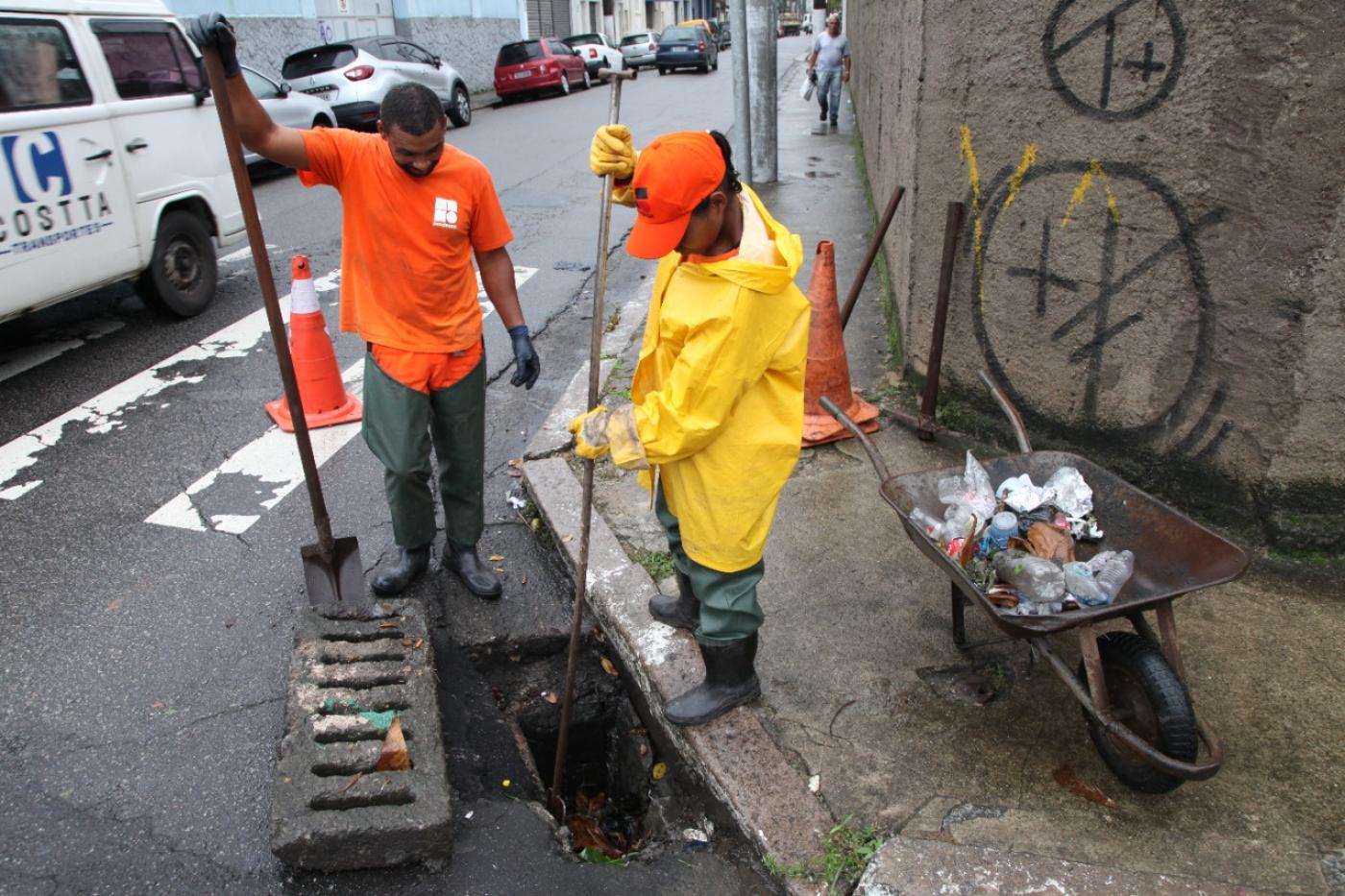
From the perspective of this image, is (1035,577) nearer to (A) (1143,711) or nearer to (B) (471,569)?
A: (A) (1143,711)

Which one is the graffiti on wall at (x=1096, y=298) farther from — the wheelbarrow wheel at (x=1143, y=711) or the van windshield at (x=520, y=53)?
the van windshield at (x=520, y=53)

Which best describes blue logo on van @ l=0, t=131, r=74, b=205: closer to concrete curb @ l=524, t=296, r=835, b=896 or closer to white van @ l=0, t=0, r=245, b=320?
white van @ l=0, t=0, r=245, b=320

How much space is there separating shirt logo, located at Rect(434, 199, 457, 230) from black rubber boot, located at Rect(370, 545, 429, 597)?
1.35 metres

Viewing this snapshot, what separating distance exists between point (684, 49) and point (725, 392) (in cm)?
2974

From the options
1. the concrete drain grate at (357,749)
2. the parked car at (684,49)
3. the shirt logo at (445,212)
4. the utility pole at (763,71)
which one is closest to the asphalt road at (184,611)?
the concrete drain grate at (357,749)

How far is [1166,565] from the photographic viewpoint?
2.86 metres

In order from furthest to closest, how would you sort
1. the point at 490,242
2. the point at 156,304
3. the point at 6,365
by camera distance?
1. the point at 156,304
2. the point at 6,365
3. the point at 490,242

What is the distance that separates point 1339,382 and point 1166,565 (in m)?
1.17

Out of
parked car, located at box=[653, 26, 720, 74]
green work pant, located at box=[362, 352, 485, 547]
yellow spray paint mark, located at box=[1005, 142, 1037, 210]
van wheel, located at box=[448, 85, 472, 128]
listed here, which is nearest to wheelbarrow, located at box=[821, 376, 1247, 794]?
yellow spray paint mark, located at box=[1005, 142, 1037, 210]

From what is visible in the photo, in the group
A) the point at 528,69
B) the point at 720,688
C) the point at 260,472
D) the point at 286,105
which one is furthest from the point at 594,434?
the point at 528,69


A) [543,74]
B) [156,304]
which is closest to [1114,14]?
[156,304]

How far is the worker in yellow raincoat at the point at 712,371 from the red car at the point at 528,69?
2072cm

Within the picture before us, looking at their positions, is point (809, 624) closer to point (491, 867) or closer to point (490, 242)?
point (491, 867)

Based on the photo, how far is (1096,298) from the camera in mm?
3910
